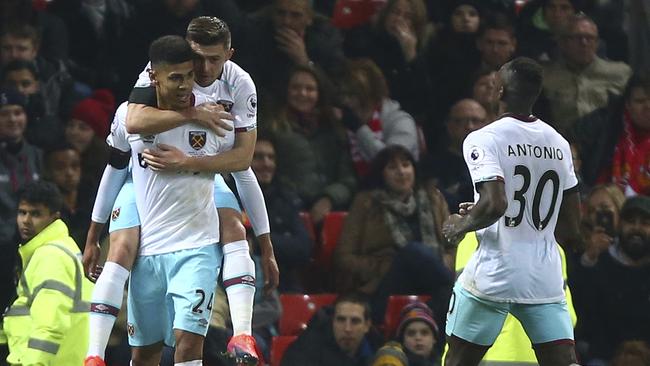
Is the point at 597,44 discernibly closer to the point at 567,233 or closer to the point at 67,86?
the point at 67,86

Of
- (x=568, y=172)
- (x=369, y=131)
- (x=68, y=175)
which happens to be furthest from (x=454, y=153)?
(x=568, y=172)

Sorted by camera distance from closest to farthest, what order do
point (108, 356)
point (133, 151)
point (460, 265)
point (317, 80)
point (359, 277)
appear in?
1. point (133, 151)
2. point (460, 265)
3. point (108, 356)
4. point (359, 277)
5. point (317, 80)

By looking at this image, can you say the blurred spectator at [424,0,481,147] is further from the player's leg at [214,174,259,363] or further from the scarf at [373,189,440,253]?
the player's leg at [214,174,259,363]

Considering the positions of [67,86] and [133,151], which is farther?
[67,86]

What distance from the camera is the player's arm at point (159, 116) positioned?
9578 mm

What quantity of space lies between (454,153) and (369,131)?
0.72 metres

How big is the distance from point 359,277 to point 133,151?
14.6 ft

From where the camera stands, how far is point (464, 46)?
52.0ft

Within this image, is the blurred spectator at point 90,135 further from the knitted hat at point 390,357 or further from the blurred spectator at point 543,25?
the blurred spectator at point 543,25

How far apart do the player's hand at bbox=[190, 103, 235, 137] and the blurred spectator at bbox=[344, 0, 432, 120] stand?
19.5 feet

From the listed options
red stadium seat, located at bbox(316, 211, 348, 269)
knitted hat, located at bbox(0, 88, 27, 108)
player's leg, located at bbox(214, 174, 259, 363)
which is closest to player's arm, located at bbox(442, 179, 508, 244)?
player's leg, located at bbox(214, 174, 259, 363)

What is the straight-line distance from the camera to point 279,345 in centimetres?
1322

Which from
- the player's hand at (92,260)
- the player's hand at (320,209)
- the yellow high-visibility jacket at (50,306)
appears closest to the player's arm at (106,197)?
the player's hand at (92,260)

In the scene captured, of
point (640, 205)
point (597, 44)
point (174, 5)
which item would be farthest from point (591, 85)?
point (174, 5)
